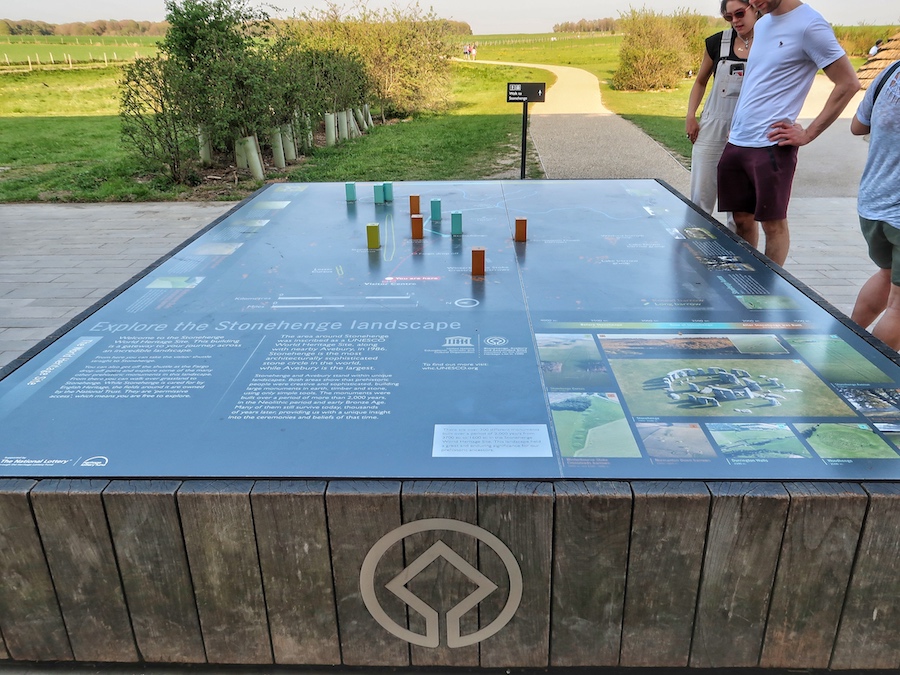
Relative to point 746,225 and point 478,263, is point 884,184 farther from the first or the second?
point 478,263

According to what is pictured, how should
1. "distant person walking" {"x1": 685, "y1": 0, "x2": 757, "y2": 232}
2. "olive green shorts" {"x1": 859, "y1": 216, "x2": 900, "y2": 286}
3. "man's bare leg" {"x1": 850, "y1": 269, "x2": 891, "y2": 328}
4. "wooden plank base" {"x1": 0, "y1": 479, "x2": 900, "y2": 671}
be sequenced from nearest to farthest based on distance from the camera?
"wooden plank base" {"x1": 0, "y1": 479, "x2": 900, "y2": 671} < "olive green shorts" {"x1": 859, "y1": 216, "x2": 900, "y2": 286} < "man's bare leg" {"x1": 850, "y1": 269, "x2": 891, "y2": 328} < "distant person walking" {"x1": 685, "y1": 0, "x2": 757, "y2": 232}

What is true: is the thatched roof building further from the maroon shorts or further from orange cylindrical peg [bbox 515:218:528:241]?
orange cylindrical peg [bbox 515:218:528:241]

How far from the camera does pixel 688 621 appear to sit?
162cm

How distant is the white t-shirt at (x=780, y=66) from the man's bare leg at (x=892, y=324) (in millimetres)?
1067

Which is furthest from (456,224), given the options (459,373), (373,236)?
(459,373)

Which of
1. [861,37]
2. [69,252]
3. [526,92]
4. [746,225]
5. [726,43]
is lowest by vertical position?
[69,252]

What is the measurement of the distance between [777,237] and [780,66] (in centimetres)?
87

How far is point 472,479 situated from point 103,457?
905 millimetres

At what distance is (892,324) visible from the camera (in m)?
2.74

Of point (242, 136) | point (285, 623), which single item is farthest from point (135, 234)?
point (285, 623)

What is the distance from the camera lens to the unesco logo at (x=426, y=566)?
1.54 meters

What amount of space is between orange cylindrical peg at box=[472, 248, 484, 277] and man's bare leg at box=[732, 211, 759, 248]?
1.90 m

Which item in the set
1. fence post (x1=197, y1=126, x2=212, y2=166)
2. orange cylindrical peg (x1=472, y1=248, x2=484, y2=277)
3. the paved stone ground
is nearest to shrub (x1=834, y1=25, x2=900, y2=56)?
the paved stone ground

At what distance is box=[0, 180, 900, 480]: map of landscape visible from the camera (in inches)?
63.7
